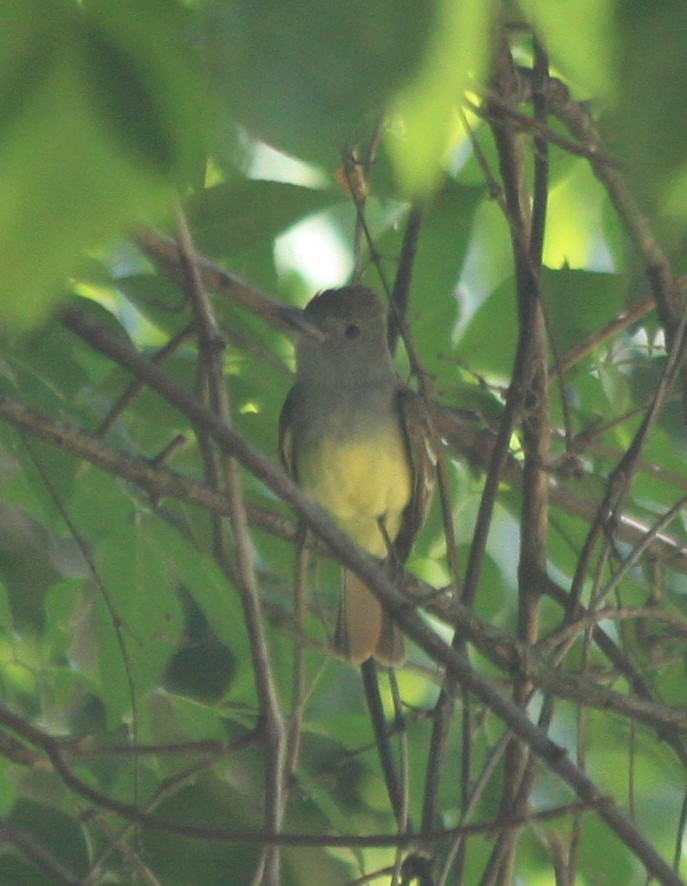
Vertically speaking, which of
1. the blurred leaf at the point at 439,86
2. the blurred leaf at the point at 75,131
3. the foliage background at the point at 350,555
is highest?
the foliage background at the point at 350,555

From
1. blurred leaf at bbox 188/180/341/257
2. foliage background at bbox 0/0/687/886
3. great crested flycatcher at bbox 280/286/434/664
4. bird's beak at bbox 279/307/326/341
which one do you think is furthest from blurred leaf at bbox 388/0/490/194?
great crested flycatcher at bbox 280/286/434/664

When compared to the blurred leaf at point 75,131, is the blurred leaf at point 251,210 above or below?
above

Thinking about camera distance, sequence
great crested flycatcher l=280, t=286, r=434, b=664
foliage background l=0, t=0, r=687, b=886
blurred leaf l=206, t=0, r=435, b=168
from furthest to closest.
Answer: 1. great crested flycatcher l=280, t=286, r=434, b=664
2. foliage background l=0, t=0, r=687, b=886
3. blurred leaf l=206, t=0, r=435, b=168

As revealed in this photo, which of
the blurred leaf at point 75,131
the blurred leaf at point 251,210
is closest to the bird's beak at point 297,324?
the blurred leaf at point 251,210

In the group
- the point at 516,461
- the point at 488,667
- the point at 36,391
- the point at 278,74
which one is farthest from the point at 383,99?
the point at 488,667

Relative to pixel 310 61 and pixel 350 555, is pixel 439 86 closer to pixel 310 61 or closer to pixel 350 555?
pixel 310 61

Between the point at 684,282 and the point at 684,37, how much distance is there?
190 cm

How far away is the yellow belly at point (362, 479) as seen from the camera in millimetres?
3807

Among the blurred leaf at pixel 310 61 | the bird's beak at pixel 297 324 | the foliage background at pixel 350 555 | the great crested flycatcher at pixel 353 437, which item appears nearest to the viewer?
the blurred leaf at pixel 310 61

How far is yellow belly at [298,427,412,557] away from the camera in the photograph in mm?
3807

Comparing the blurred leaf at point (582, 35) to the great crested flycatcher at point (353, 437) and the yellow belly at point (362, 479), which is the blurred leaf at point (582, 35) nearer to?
the great crested flycatcher at point (353, 437)

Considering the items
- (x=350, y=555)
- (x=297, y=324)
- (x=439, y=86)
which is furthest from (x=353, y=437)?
(x=439, y=86)

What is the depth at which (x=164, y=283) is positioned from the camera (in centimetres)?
254

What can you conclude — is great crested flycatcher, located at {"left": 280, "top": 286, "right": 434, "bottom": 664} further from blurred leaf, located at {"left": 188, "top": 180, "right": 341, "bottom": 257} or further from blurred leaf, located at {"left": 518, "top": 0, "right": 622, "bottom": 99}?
blurred leaf, located at {"left": 518, "top": 0, "right": 622, "bottom": 99}
